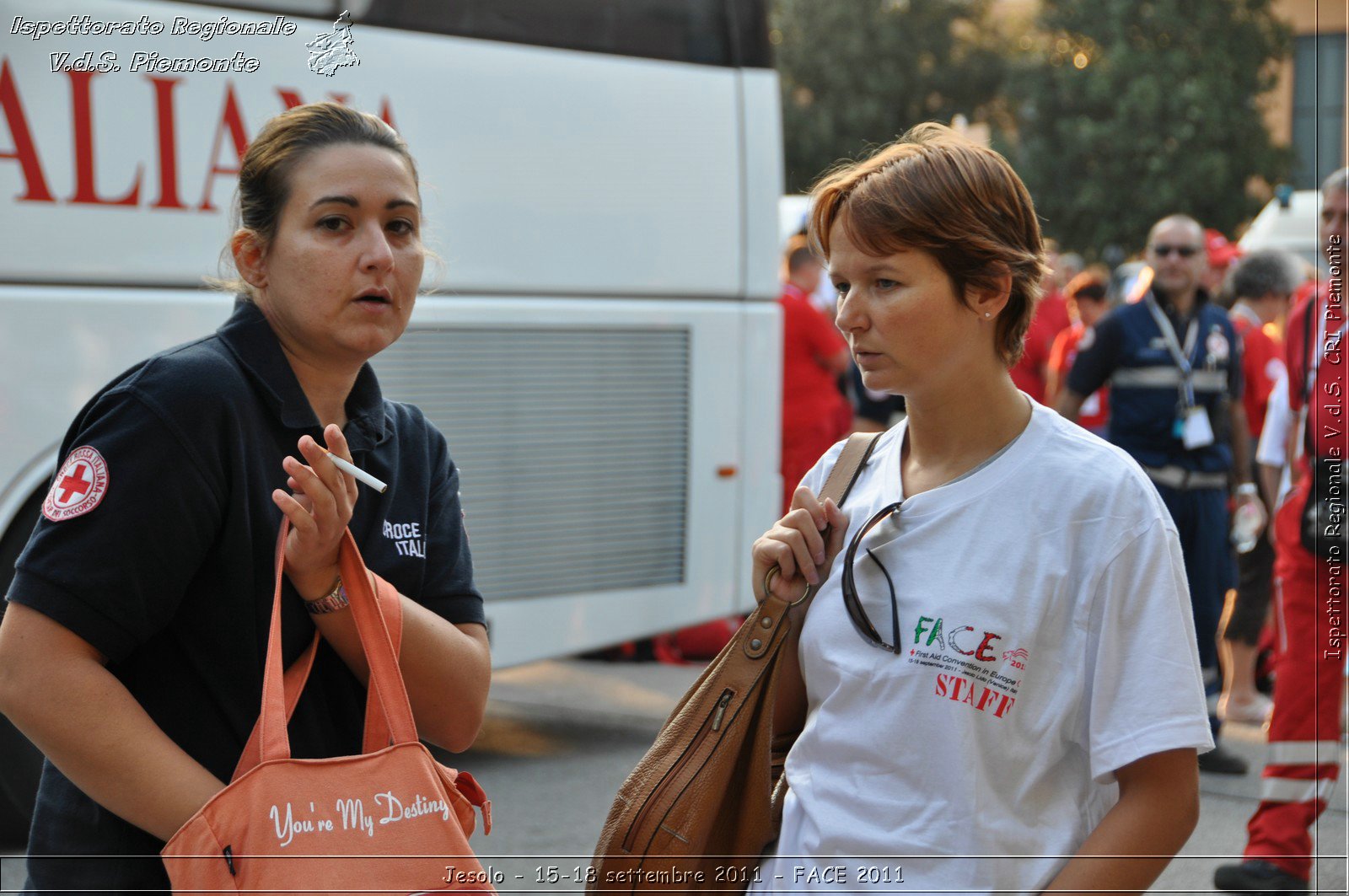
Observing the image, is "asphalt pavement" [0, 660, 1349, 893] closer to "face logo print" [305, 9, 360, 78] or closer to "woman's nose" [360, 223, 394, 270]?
"woman's nose" [360, 223, 394, 270]

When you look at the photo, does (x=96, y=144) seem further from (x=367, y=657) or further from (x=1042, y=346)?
(x=1042, y=346)

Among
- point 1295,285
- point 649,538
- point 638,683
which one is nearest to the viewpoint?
point 649,538

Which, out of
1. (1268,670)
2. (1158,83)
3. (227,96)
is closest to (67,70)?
(227,96)

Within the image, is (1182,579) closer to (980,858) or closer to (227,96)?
(980,858)

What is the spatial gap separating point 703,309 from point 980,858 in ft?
14.5

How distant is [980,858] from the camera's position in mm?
1697

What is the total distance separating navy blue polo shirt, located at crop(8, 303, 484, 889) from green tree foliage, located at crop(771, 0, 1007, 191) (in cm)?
3192

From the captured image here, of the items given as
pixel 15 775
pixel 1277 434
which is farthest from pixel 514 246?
pixel 1277 434

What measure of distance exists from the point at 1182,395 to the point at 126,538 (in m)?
5.32

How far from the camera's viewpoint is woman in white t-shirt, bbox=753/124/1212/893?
5.57 ft

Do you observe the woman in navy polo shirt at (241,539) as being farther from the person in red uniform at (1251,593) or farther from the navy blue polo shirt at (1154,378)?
the person in red uniform at (1251,593)

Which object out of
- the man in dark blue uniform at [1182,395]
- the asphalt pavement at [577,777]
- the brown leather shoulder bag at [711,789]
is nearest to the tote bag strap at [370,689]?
the brown leather shoulder bag at [711,789]

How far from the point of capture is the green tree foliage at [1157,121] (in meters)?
28.5

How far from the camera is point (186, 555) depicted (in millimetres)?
1703
